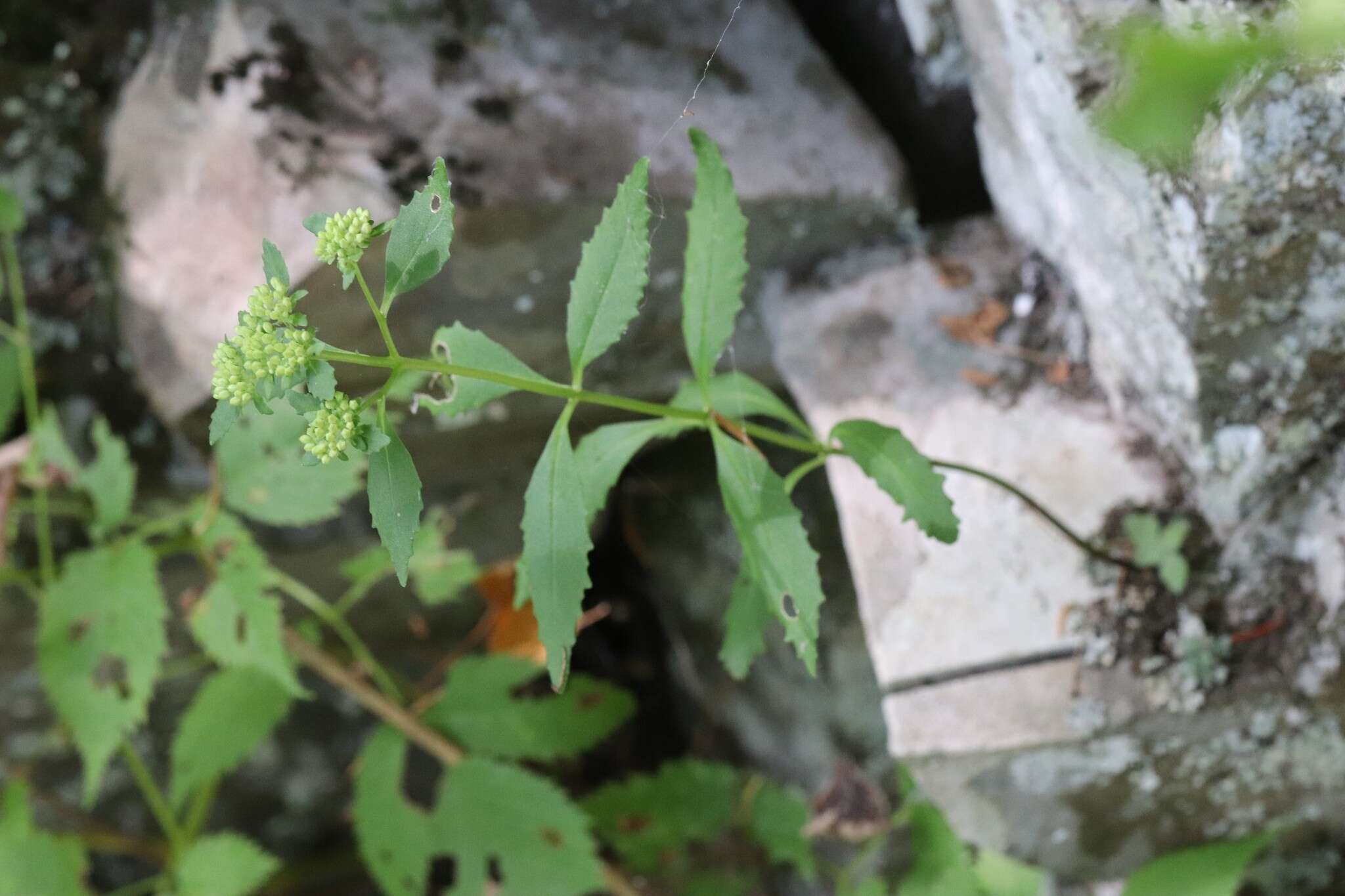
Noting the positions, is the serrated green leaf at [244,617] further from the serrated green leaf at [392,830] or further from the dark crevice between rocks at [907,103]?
the dark crevice between rocks at [907,103]

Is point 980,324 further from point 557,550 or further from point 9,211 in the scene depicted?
point 9,211

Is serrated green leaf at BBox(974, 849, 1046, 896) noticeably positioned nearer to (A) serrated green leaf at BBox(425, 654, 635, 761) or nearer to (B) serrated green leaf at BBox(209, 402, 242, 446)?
(A) serrated green leaf at BBox(425, 654, 635, 761)

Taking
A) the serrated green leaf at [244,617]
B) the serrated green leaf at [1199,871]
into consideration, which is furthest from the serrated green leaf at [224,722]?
the serrated green leaf at [1199,871]

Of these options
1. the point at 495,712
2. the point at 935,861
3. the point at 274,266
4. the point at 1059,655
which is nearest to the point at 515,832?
the point at 495,712

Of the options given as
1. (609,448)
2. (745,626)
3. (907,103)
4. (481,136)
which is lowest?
(745,626)

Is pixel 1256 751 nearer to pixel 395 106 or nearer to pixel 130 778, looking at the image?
pixel 395 106

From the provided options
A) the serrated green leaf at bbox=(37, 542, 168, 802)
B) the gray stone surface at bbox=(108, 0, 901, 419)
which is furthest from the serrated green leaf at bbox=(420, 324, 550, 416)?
the serrated green leaf at bbox=(37, 542, 168, 802)
